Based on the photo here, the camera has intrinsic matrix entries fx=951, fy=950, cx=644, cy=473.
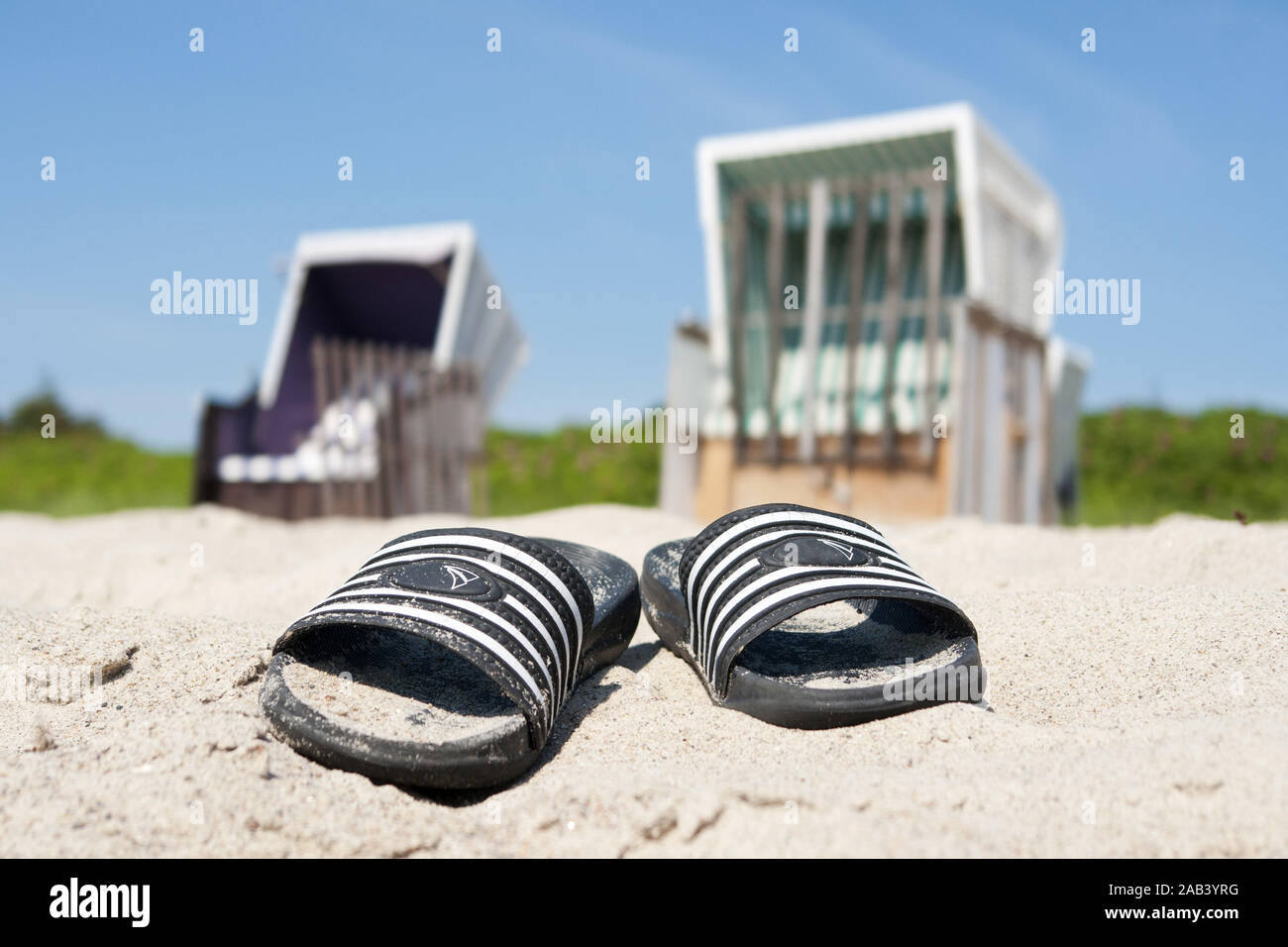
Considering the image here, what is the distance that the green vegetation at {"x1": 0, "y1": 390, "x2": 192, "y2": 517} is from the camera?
310 inches

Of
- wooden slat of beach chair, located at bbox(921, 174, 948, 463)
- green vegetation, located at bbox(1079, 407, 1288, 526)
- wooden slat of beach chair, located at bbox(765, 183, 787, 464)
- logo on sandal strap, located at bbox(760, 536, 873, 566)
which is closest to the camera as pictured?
logo on sandal strap, located at bbox(760, 536, 873, 566)

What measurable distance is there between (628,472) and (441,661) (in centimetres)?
715

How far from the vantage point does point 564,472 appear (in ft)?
30.3

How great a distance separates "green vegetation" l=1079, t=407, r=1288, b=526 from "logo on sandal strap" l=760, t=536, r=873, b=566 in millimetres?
5549

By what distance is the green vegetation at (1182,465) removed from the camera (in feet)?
24.0

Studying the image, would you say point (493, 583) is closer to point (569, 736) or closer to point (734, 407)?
point (569, 736)

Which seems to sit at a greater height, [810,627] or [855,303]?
[855,303]

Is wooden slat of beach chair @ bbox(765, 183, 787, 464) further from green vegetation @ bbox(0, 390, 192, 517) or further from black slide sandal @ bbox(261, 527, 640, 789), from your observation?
green vegetation @ bbox(0, 390, 192, 517)

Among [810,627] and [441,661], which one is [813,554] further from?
[441,661]

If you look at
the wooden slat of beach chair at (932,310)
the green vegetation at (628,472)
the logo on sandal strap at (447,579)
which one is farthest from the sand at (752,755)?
the green vegetation at (628,472)

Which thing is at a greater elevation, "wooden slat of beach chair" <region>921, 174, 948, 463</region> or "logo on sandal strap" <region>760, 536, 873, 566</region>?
"wooden slat of beach chair" <region>921, 174, 948, 463</region>

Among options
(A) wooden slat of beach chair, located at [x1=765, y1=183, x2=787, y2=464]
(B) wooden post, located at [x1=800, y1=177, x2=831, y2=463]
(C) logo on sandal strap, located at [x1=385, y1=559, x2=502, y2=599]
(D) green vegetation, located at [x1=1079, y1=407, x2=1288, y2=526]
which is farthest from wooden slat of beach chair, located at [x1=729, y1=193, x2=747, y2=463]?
(C) logo on sandal strap, located at [x1=385, y1=559, x2=502, y2=599]

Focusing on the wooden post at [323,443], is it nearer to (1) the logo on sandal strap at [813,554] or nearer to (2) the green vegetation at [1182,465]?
(1) the logo on sandal strap at [813,554]

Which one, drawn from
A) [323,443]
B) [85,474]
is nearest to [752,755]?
[323,443]
